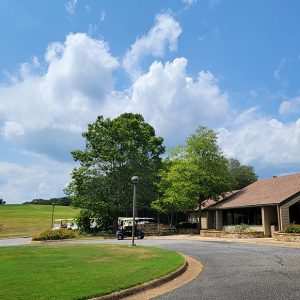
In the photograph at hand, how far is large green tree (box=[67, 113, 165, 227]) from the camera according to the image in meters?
45.4

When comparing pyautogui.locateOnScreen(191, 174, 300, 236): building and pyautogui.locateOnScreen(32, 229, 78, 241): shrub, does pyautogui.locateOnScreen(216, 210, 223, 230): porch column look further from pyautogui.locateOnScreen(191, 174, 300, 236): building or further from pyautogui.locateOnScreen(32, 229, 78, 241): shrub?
pyautogui.locateOnScreen(32, 229, 78, 241): shrub

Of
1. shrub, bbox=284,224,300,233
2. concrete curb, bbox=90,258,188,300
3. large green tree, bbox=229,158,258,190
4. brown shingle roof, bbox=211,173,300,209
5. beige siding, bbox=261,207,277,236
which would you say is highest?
large green tree, bbox=229,158,258,190

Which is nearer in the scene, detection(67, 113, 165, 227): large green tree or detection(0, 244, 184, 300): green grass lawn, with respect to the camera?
detection(0, 244, 184, 300): green grass lawn

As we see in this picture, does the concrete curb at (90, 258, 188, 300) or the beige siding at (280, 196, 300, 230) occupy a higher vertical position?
the beige siding at (280, 196, 300, 230)

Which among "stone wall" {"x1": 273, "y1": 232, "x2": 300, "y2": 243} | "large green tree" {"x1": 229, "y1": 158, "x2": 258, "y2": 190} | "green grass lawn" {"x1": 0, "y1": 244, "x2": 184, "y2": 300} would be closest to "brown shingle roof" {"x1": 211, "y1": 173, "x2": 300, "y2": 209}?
"stone wall" {"x1": 273, "y1": 232, "x2": 300, "y2": 243}

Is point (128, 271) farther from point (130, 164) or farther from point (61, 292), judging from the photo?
point (130, 164)

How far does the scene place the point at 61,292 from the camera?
8.98 metres

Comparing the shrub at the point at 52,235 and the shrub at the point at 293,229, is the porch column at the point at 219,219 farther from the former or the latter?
the shrub at the point at 52,235

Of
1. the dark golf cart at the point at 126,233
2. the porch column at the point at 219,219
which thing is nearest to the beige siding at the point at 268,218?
the porch column at the point at 219,219

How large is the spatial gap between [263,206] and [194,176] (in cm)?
1088

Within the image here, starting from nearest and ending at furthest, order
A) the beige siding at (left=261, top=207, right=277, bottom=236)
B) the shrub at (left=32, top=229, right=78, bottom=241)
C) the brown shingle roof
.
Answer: the brown shingle roof → the beige siding at (left=261, top=207, right=277, bottom=236) → the shrub at (left=32, top=229, right=78, bottom=241)

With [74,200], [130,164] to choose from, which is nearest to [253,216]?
[130,164]

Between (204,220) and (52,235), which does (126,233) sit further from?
(204,220)

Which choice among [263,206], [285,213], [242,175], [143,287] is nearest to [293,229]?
[285,213]
